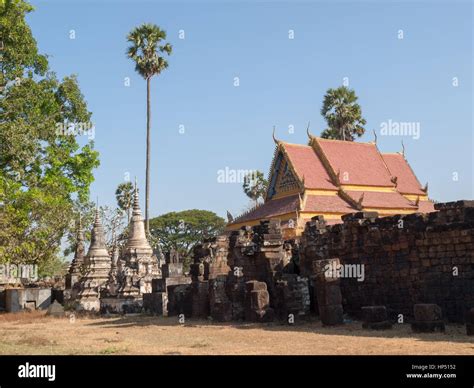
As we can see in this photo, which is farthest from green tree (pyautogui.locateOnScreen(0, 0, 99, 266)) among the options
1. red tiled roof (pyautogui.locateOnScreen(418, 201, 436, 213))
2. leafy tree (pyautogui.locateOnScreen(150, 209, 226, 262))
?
leafy tree (pyautogui.locateOnScreen(150, 209, 226, 262))

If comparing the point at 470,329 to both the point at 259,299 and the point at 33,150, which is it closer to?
the point at 259,299

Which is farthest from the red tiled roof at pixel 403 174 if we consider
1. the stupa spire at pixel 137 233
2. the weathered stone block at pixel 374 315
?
the weathered stone block at pixel 374 315

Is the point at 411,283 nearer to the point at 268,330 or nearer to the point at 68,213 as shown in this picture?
the point at 268,330

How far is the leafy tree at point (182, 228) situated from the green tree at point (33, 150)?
3577cm

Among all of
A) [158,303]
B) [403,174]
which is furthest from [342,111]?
[158,303]

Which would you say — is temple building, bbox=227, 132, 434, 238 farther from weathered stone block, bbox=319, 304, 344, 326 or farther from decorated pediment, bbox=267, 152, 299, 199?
weathered stone block, bbox=319, 304, 344, 326

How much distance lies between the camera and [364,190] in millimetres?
35000

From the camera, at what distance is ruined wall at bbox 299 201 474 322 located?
1445 centimetres

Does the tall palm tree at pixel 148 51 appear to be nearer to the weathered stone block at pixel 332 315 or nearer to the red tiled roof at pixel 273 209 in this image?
the red tiled roof at pixel 273 209

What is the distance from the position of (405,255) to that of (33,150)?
44.2ft

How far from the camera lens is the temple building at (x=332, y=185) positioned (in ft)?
106

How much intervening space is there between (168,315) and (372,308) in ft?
32.3

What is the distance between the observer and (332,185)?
34281 millimetres
